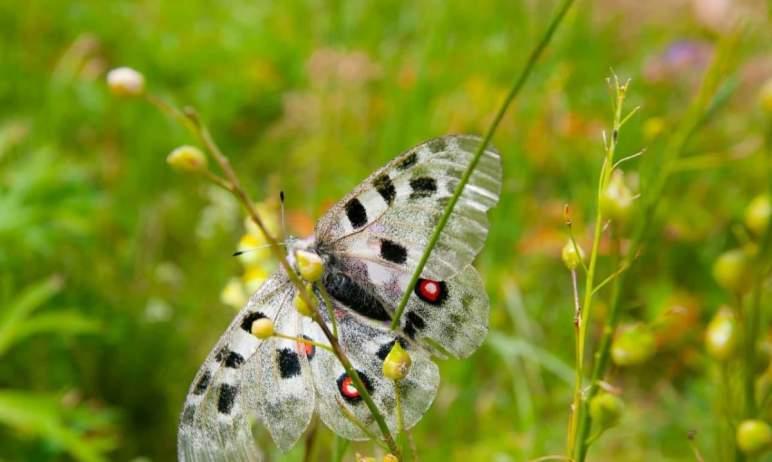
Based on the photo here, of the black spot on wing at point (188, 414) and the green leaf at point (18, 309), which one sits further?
the green leaf at point (18, 309)

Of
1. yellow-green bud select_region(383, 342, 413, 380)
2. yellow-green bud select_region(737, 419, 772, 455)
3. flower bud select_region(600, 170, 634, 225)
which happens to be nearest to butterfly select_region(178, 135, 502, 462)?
yellow-green bud select_region(383, 342, 413, 380)

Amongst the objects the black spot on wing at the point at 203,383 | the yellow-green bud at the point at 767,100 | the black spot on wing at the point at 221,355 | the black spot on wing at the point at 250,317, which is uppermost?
the black spot on wing at the point at 250,317

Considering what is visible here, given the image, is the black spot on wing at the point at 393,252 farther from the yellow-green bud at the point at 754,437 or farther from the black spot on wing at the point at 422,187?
the yellow-green bud at the point at 754,437

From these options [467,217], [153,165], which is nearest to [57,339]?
[153,165]

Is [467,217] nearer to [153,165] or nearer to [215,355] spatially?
[215,355]

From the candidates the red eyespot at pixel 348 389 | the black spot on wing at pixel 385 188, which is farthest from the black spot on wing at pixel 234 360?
the black spot on wing at pixel 385 188

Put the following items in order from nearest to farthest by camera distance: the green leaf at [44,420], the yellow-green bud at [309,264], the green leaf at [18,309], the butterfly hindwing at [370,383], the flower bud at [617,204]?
the flower bud at [617,204] → the yellow-green bud at [309,264] → the butterfly hindwing at [370,383] → the green leaf at [44,420] → the green leaf at [18,309]

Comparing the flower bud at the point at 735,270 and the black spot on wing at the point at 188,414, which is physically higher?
the black spot on wing at the point at 188,414

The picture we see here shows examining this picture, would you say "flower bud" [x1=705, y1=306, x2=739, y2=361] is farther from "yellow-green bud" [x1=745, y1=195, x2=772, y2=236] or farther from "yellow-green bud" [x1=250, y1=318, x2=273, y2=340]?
"yellow-green bud" [x1=250, y1=318, x2=273, y2=340]
